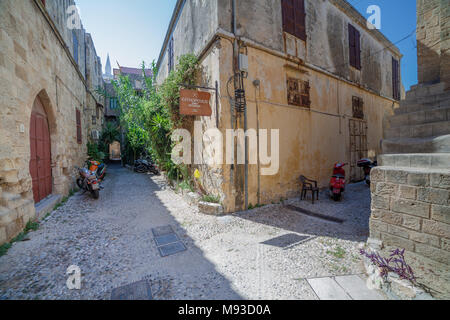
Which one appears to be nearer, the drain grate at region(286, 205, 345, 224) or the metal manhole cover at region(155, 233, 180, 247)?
the metal manhole cover at region(155, 233, 180, 247)

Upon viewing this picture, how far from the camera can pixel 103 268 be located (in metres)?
2.67

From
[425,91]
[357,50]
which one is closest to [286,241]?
[425,91]

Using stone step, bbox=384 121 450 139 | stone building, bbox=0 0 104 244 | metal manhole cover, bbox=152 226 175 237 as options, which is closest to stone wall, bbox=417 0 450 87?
stone step, bbox=384 121 450 139

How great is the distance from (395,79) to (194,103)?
562 inches

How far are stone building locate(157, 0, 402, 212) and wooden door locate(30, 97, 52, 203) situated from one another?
4186 mm

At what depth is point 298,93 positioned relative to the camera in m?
6.40

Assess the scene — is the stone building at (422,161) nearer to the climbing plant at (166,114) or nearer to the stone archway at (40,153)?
the climbing plant at (166,114)

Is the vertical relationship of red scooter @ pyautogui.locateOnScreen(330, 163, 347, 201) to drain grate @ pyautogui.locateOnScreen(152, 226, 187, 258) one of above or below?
above

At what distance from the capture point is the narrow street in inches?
90.0

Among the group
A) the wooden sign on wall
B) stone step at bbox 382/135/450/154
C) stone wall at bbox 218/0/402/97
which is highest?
stone wall at bbox 218/0/402/97

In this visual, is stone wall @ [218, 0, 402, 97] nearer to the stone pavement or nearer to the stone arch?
the stone arch

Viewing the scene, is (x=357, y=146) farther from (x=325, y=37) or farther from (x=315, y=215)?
(x=315, y=215)

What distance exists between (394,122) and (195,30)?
6.17 metres
